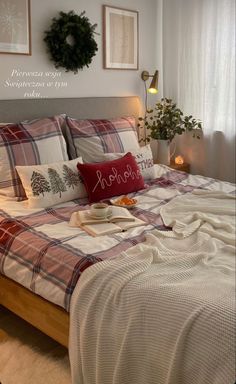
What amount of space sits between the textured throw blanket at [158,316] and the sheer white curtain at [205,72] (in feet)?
6.22

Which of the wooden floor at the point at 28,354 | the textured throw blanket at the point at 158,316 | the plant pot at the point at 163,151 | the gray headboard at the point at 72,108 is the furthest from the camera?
the plant pot at the point at 163,151

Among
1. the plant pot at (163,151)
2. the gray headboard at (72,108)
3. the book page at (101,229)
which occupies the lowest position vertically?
the book page at (101,229)

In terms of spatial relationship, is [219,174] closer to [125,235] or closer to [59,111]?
[59,111]

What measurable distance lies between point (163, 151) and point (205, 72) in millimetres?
762

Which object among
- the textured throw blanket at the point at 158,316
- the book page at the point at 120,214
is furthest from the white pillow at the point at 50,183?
the textured throw blanket at the point at 158,316

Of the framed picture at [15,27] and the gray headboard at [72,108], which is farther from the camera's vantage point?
the gray headboard at [72,108]

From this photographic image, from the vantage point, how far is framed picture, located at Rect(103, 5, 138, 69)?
313cm

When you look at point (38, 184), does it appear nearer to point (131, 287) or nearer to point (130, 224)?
point (130, 224)

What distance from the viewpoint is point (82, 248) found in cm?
172

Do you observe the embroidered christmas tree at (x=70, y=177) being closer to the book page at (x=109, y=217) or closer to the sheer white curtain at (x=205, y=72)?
the book page at (x=109, y=217)

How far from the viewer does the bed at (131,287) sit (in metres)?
1.24

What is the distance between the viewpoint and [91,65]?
10.1ft

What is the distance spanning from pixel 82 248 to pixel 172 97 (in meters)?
2.37

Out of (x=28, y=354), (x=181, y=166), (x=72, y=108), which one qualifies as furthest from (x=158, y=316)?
(x=181, y=166)
